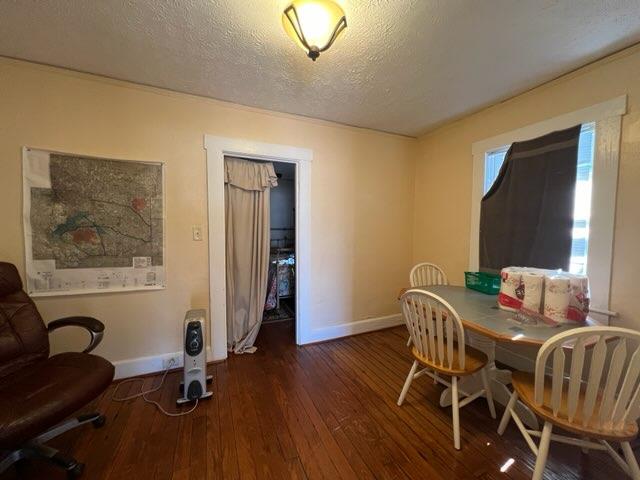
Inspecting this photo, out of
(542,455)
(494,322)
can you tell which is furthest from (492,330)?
(542,455)

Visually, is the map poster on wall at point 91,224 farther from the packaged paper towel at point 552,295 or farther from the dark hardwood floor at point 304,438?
the packaged paper towel at point 552,295

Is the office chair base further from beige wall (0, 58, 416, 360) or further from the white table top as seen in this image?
the white table top

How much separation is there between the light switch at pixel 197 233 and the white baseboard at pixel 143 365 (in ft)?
3.24

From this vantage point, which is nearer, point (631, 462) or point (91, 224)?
point (631, 462)

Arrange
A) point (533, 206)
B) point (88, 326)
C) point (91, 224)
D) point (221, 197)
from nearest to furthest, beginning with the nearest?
point (88, 326) < point (91, 224) < point (533, 206) < point (221, 197)

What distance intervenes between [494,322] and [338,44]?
74.5 inches

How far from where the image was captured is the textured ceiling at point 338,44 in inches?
51.4

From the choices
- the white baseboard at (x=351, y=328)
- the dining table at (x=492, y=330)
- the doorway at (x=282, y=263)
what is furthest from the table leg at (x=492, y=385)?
the doorway at (x=282, y=263)

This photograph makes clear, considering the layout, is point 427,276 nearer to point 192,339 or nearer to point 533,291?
point 533,291

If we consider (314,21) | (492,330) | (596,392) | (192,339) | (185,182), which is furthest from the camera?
(185,182)

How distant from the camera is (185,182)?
7.09 ft

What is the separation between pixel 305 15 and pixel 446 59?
1022 mm

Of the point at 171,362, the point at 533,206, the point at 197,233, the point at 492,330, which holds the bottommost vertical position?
the point at 171,362

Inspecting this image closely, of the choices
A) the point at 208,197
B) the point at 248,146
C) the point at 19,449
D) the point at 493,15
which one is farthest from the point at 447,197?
the point at 19,449
